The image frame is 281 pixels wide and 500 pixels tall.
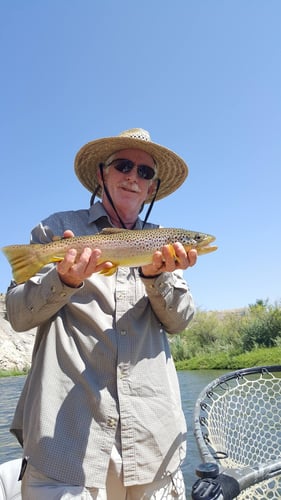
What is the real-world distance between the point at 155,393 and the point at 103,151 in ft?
5.76

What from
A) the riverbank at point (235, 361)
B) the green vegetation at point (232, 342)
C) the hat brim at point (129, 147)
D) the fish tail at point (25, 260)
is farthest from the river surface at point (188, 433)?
the fish tail at point (25, 260)

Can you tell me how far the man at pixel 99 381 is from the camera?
74.8 inches

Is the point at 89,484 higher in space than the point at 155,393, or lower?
lower

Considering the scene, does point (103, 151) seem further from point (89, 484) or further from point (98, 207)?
point (89, 484)

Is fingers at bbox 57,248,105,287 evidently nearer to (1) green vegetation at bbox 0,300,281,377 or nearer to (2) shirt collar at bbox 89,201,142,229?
(2) shirt collar at bbox 89,201,142,229

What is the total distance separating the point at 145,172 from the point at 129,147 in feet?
0.92

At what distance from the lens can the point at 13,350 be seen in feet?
146

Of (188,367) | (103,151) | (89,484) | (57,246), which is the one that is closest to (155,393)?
(89,484)

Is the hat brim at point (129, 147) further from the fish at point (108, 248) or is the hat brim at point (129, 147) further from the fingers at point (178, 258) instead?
the fingers at point (178, 258)

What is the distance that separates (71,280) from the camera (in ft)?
6.76

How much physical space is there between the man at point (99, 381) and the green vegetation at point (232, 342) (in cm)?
2082

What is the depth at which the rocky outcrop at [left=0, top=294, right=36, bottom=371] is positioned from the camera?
139ft

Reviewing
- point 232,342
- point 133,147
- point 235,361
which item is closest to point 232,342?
point 232,342

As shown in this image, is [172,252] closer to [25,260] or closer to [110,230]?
[110,230]
